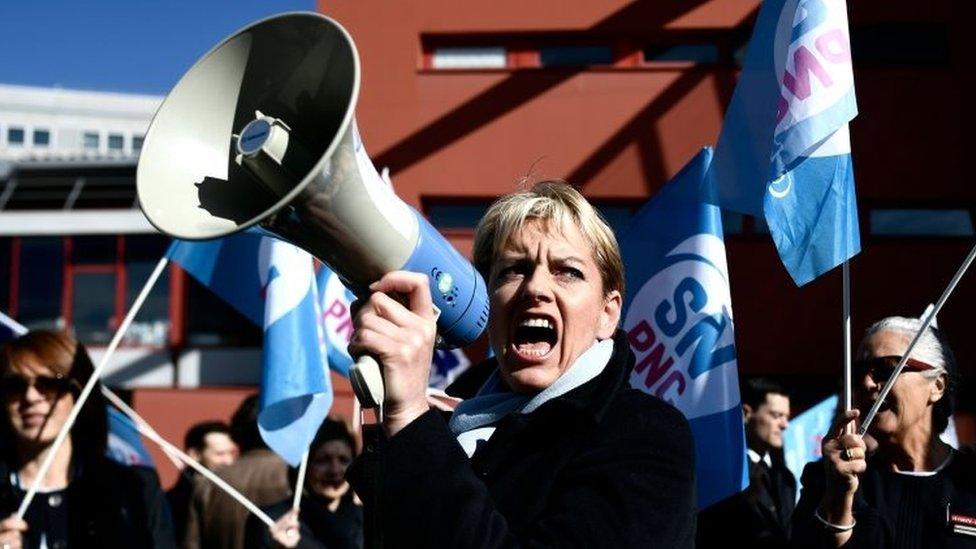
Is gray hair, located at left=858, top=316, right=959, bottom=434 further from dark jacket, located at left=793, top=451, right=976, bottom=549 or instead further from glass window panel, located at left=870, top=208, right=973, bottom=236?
glass window panel, located at left=870, top=208, right=973, bottom=236

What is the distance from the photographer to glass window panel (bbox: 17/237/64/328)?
17656mm

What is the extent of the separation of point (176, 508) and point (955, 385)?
188 inches

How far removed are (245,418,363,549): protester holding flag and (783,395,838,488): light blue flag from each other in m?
2.75

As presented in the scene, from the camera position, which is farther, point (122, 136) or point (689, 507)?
point (122, 136)

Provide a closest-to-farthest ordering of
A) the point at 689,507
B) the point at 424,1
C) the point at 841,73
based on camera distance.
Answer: the point at 689,507, the point at 841,73, the point at 424,1

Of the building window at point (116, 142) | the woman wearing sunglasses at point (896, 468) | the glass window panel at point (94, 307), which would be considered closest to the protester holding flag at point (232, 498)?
the woman wearing sunglasses at point (896, 468)

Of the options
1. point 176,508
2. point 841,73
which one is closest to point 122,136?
point 176,508

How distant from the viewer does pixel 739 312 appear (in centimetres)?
1272

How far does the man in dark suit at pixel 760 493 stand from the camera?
4.71m

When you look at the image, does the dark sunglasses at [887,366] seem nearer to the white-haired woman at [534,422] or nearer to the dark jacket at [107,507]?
the white-haired woman at [534,422]

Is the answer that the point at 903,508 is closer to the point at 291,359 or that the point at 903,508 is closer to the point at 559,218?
the point at 559,218

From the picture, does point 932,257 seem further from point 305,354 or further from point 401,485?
point 401,485

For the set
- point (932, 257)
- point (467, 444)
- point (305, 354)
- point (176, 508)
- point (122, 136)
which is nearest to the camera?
point (467, 444)

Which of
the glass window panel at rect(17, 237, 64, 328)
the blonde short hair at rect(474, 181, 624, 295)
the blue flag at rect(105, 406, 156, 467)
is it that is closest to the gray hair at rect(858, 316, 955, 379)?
the blonde short hair at rect(474, 181, 624, 295)
